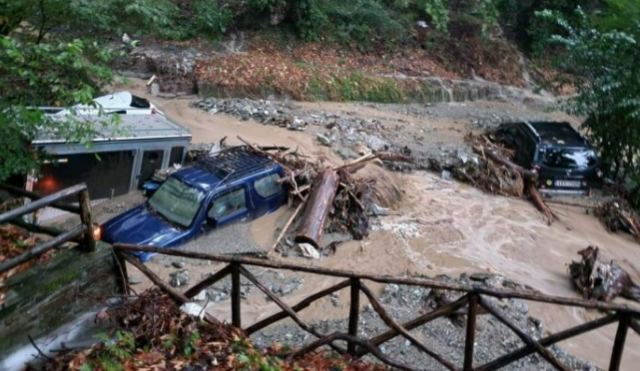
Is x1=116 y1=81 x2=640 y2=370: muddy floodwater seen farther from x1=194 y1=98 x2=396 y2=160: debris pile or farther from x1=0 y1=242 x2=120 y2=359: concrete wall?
x1=0 y1=242 x2=120 y2=359: concrete wall

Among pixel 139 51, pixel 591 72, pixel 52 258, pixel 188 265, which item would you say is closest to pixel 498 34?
pixel 591 72

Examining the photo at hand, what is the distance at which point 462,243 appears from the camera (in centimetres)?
1138

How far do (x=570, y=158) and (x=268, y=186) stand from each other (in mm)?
7493

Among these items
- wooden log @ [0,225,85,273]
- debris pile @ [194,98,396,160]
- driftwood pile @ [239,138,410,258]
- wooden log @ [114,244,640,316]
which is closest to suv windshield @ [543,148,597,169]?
debris pile @ [194,98,396,160]

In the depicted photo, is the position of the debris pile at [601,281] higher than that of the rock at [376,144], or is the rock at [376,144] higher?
the rock at [376,144]

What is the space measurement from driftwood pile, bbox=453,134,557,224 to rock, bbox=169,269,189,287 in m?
7.73

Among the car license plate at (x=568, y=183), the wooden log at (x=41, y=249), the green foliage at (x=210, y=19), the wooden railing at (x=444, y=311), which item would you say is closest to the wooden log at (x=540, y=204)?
the car license plate at (x=568, y=183)

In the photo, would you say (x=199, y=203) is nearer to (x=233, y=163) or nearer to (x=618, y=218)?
(x=233, y=163)

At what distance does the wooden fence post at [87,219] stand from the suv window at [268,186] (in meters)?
5.77

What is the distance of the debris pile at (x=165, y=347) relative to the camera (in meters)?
4.14

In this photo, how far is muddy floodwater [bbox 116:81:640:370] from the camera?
890 centimetres

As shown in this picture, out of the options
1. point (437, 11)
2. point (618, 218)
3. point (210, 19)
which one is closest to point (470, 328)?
point (618, 218)

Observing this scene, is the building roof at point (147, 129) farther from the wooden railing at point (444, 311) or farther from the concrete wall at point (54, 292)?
the wooden railing at point (444, 311)

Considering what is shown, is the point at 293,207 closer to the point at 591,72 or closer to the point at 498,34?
the point at 591,72
